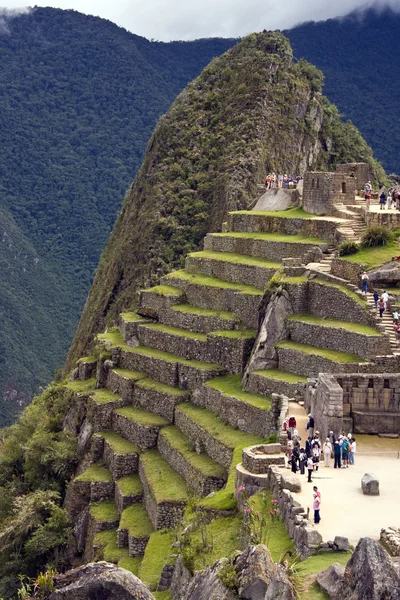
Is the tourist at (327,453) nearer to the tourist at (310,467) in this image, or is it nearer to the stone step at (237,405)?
the tourist at (310,467)

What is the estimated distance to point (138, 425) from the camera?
1772 inches

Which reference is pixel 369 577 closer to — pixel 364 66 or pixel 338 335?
pixel 338 335

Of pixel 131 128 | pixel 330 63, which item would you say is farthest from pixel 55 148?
pixel 330 63

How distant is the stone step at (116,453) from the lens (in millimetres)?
44500

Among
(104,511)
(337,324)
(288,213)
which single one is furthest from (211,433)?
(288,213)

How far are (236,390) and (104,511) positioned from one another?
22.8 ft

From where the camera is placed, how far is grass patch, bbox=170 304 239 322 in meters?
45.7

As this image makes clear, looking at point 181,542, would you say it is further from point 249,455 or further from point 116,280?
point 116,280

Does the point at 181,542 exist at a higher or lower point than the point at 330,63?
lower

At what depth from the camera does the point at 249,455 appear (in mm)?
28391

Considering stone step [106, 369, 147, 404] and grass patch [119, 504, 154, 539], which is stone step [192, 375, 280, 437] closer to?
grass patch [119, 504, 154, 539]

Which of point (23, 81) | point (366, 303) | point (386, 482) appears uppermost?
point (23, 81)

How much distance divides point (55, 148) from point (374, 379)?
147 m

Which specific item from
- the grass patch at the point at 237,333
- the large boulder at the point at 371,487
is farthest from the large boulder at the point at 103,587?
the grass patch at the point at 237,333
